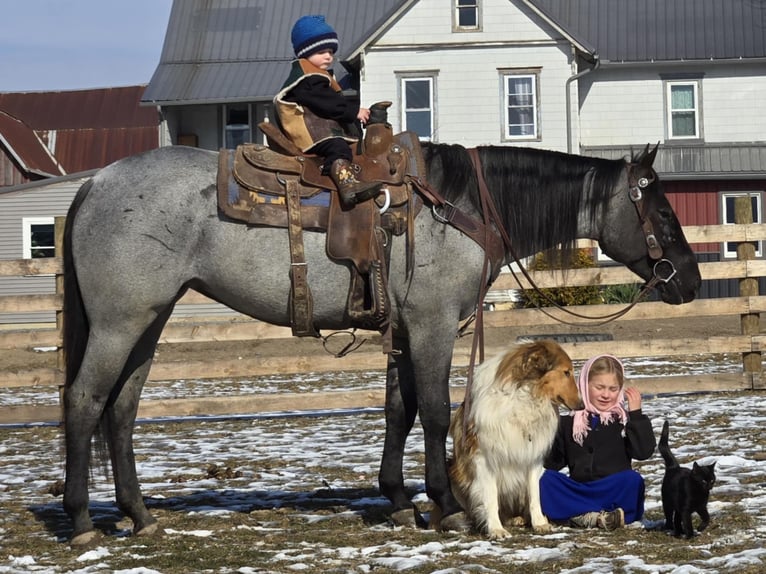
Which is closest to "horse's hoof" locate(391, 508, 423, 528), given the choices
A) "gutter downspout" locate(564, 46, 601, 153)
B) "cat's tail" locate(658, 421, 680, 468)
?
"cat's tail" locate(658, 421, 680, 468)

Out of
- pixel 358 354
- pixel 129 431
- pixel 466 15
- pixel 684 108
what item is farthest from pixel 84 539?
pixel 684 108

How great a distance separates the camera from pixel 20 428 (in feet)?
37.7

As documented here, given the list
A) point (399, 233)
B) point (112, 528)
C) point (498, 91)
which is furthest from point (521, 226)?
point (498, 91)

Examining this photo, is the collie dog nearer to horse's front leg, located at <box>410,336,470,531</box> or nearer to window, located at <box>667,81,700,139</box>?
horse's front leg, located at <box>410,336,470,531</box>

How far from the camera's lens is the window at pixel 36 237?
2942 cm

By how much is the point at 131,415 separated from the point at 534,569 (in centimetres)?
249

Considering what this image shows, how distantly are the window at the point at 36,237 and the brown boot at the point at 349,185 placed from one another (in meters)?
24.7

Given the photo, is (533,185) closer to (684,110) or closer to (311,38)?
(311,38)

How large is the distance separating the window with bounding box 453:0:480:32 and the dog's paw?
24259 millimetres

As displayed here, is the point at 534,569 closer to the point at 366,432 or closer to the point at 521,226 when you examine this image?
the point at 521,226

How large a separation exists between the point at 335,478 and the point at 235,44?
84.5 ft

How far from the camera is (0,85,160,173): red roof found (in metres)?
39.4

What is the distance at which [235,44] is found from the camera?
3191 cm

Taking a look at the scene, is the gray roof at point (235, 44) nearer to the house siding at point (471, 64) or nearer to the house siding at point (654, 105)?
the house siding at point (471, 64)
